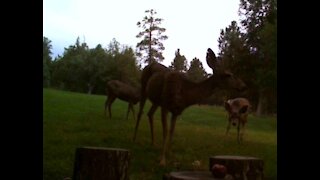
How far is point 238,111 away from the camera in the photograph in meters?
5.82

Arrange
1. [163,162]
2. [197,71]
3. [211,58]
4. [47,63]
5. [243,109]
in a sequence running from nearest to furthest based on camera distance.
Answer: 1. [211,58]
2. [163,162]
3. [197,71]
4. [243,109]
5. [47,63]

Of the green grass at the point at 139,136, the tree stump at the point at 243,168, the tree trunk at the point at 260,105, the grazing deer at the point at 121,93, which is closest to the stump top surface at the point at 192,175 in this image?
the tree stump at the point at 243,168

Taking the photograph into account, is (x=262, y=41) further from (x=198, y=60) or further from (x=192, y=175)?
(x=192, y=175)

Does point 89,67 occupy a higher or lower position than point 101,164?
higher

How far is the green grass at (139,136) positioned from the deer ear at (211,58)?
3.38 feet

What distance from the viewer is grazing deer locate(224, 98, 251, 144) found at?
561 cm

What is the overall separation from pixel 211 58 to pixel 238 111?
5.12 ft

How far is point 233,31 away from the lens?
23.0ft

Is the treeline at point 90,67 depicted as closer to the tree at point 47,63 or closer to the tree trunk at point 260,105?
the tree at point 47,63

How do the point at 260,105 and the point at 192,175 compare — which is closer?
the point at 192,175

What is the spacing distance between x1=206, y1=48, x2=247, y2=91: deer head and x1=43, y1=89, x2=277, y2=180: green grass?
0.91 meters

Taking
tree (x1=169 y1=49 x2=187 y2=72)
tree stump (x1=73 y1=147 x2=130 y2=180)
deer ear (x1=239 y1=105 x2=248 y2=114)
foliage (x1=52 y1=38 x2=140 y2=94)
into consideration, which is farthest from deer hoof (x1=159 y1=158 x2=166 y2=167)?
tree stump (x1=73 y1=147 x2=130 y2=180)

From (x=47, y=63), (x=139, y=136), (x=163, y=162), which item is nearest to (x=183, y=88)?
(x=163, y=162)
